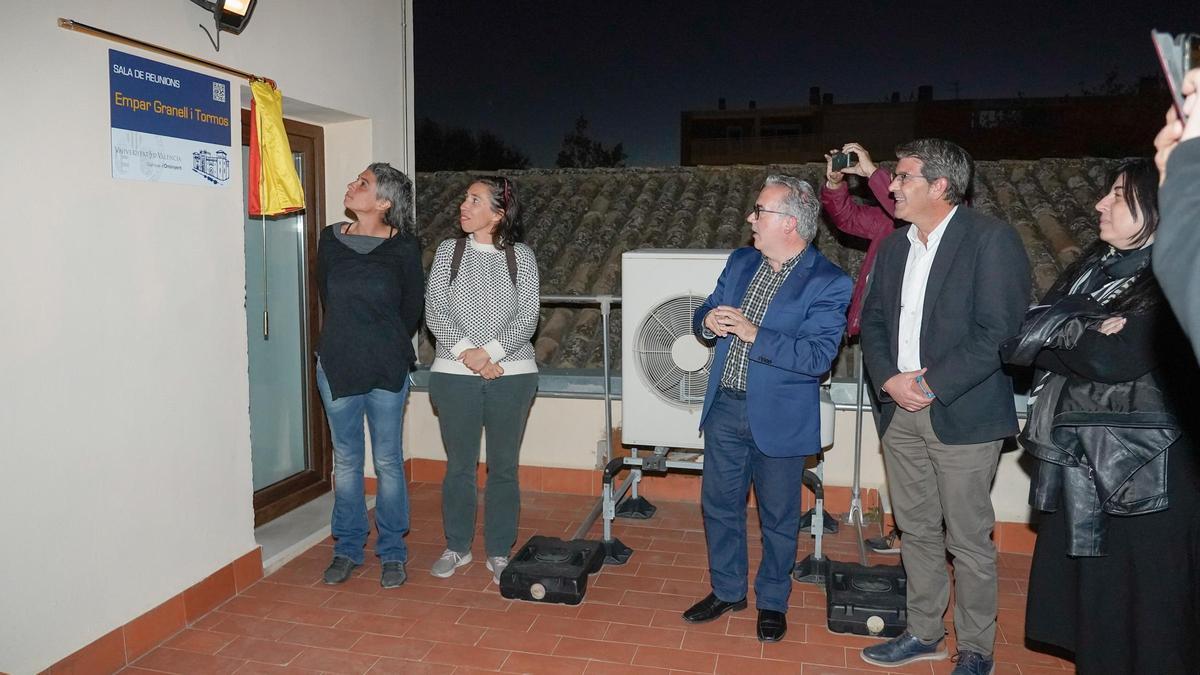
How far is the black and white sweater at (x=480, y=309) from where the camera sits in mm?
3693

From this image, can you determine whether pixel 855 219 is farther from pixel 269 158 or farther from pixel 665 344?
pixel 269 158

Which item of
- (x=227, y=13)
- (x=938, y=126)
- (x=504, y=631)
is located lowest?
(x=504, y=631)

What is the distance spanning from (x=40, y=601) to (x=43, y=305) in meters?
0.96

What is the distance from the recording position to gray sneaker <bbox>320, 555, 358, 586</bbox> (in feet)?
12.4

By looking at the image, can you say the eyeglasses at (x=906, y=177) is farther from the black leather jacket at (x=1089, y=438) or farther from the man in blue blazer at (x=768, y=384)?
the black leather jacket at (x=1089, y=438)

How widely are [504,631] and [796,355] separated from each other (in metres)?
1.59

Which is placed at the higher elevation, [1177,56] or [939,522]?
[1177,56]

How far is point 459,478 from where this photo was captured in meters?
3.81

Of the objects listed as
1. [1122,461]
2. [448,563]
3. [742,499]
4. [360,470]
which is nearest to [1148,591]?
[1122,461]

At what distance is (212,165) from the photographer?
3.43m

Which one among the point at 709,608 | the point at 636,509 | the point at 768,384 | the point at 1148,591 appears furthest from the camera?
the point at 636,509

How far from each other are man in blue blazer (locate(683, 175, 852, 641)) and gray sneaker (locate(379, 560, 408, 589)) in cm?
130

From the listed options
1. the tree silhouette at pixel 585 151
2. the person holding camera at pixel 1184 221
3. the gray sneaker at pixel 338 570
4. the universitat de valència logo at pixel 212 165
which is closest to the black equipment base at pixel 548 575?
the gray sneaker at pixel 338 570

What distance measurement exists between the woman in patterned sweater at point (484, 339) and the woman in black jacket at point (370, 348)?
0.53ft
